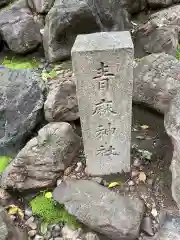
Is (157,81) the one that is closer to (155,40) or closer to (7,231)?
(155,40)

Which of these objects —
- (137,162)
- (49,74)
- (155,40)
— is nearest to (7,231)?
(137,162)

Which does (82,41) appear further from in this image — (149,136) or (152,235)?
(152,235)

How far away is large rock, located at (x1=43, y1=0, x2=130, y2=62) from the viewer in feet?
15.4

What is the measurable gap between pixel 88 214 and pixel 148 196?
2.18 feet

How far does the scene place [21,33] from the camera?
5180 millimetres

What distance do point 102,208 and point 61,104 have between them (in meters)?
1.47

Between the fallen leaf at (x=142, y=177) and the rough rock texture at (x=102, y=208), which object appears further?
the fallen leaf at (x=142, y=177)

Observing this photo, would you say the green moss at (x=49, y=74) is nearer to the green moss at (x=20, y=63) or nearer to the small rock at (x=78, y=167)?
the green moss at (x=20, y=63)

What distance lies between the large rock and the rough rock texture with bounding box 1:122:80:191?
2161 mm

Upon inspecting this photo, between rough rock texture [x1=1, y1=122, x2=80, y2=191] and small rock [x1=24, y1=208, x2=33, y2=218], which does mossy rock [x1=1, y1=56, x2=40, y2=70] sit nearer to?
rough rock texture [x1=1, y1=122, x2=80, y2=191]

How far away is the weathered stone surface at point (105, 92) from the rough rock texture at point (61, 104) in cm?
86

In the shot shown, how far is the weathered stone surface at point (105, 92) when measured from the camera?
2.37 meters

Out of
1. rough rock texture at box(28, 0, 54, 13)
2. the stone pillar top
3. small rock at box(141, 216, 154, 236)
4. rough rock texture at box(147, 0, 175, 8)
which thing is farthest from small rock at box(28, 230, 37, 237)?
rough rock texture at box(147, 0, 175, 8)

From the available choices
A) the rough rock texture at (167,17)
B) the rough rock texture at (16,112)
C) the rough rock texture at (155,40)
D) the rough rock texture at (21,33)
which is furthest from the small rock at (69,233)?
the rough rock texture at (167,17)
